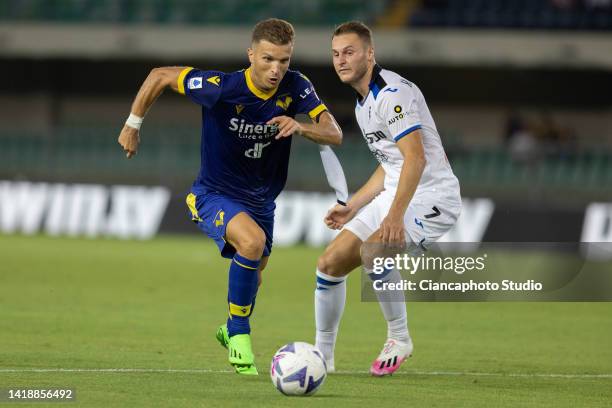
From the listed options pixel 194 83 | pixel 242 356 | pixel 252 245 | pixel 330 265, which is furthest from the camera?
pixel 194 83

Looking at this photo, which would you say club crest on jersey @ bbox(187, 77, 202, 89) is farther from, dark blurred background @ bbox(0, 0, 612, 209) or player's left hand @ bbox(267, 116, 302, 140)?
dark blurred background @ bbox(0, 0, 612, 209)

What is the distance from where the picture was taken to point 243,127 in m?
7.75

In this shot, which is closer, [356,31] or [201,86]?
[356,31]

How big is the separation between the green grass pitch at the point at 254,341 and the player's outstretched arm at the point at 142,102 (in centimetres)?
140

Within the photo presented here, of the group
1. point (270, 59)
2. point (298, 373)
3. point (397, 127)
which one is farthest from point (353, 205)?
point (298, 373)

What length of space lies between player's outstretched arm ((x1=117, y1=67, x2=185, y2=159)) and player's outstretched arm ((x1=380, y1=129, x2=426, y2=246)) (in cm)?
161

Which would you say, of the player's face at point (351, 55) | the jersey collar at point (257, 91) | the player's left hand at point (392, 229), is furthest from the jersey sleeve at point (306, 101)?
the player's left hand at point (392, 229)

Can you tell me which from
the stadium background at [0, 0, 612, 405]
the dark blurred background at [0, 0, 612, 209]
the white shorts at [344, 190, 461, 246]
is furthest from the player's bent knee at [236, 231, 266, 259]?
the dark blurred background at [0, 0, 612, 209]

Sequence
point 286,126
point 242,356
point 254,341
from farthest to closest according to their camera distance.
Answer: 1. point 254,341
2. point 242,356
3. point 286,126

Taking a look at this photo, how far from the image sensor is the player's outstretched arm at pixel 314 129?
711 centimetres

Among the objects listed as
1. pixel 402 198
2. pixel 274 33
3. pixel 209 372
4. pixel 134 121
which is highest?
pixel 274 33

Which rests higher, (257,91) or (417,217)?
(257,91)

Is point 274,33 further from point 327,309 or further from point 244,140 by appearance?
point 327,309

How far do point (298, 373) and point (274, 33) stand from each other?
2.17m
